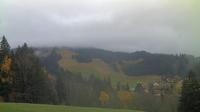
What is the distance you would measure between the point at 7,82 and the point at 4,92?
1.90 m

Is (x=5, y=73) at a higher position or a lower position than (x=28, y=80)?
higher

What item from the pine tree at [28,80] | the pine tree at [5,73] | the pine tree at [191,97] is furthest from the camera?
the pine tree at [28,80]

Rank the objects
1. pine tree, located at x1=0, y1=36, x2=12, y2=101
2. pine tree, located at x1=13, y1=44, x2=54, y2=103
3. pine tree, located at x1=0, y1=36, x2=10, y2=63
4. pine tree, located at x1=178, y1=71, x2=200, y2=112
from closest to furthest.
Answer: pine tree, located at x1=178, y1=71, x2=200, y2=112 < pine tree, located at x1=0, y1=36, x2=12, y2=101 < pine tree, located at x1=13, y1=44, x2=54, y2=103 < pine tree, located at x1=0, y1=36, x2=10, y2=63

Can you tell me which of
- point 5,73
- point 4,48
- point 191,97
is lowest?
point 191,97

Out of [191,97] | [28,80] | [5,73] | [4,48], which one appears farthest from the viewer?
[4,48]

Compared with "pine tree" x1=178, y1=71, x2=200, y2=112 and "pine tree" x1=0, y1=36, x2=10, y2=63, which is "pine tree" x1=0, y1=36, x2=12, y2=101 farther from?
"pine tree" x1=178, y1=71, x2=200, y2=112

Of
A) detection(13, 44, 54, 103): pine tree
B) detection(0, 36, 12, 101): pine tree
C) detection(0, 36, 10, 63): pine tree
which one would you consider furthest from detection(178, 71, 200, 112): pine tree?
detection(0, 36, 10, 63): pine tree

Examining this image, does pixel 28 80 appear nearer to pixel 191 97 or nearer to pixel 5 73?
pixel 5 73

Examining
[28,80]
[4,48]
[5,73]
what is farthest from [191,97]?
[4,48]

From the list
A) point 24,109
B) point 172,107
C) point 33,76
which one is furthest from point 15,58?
point 24,109

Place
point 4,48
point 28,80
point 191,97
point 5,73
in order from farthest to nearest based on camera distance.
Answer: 1. point 4,48
2. point 28,80
3. point 5,73
4. point 191,97

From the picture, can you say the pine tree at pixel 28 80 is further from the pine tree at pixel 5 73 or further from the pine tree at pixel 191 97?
the pine tree at pixel 191 97

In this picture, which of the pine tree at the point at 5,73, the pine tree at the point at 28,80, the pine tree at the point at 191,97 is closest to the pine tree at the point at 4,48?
the pine tree at the point at 5,73

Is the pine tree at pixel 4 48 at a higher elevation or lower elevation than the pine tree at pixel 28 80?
higher
